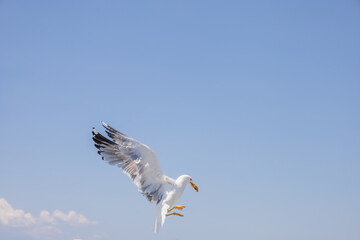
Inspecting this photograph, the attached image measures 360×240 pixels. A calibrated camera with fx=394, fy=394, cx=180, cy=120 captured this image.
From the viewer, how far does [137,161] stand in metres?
12.2

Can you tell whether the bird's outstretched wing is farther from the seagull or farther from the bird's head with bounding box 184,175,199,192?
the bird's head with bounding box 184,175,199,192

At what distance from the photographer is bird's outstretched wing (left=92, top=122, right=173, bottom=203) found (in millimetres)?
12172

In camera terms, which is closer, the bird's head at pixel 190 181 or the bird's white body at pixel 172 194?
the bird's white body at pixel 172 194

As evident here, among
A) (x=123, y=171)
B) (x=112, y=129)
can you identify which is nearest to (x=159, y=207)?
(x=123, y=171)

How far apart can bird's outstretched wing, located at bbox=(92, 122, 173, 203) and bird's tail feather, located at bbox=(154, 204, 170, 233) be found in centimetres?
30

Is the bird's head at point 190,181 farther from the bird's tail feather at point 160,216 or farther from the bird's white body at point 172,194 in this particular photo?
the bird's tail feather at point 160,216

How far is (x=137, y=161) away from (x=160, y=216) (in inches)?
71.3

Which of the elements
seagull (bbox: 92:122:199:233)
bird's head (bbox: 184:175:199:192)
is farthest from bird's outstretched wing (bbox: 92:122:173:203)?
bird's head (bbox: 184:175:199:192)

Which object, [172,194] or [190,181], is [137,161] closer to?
[172,194]

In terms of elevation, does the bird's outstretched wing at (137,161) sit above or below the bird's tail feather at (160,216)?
above

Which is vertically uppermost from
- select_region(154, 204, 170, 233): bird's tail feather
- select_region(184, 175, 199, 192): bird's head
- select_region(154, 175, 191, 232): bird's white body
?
select_region(184, 175, 199, 192): bird's head

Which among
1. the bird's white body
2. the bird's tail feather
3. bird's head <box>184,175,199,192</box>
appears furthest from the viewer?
bird's head <box>184,175,199,192</box>

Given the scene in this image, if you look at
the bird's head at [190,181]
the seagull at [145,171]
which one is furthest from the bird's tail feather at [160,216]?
the bird's head at [190,181]

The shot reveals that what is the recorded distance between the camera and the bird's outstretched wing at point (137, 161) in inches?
479
